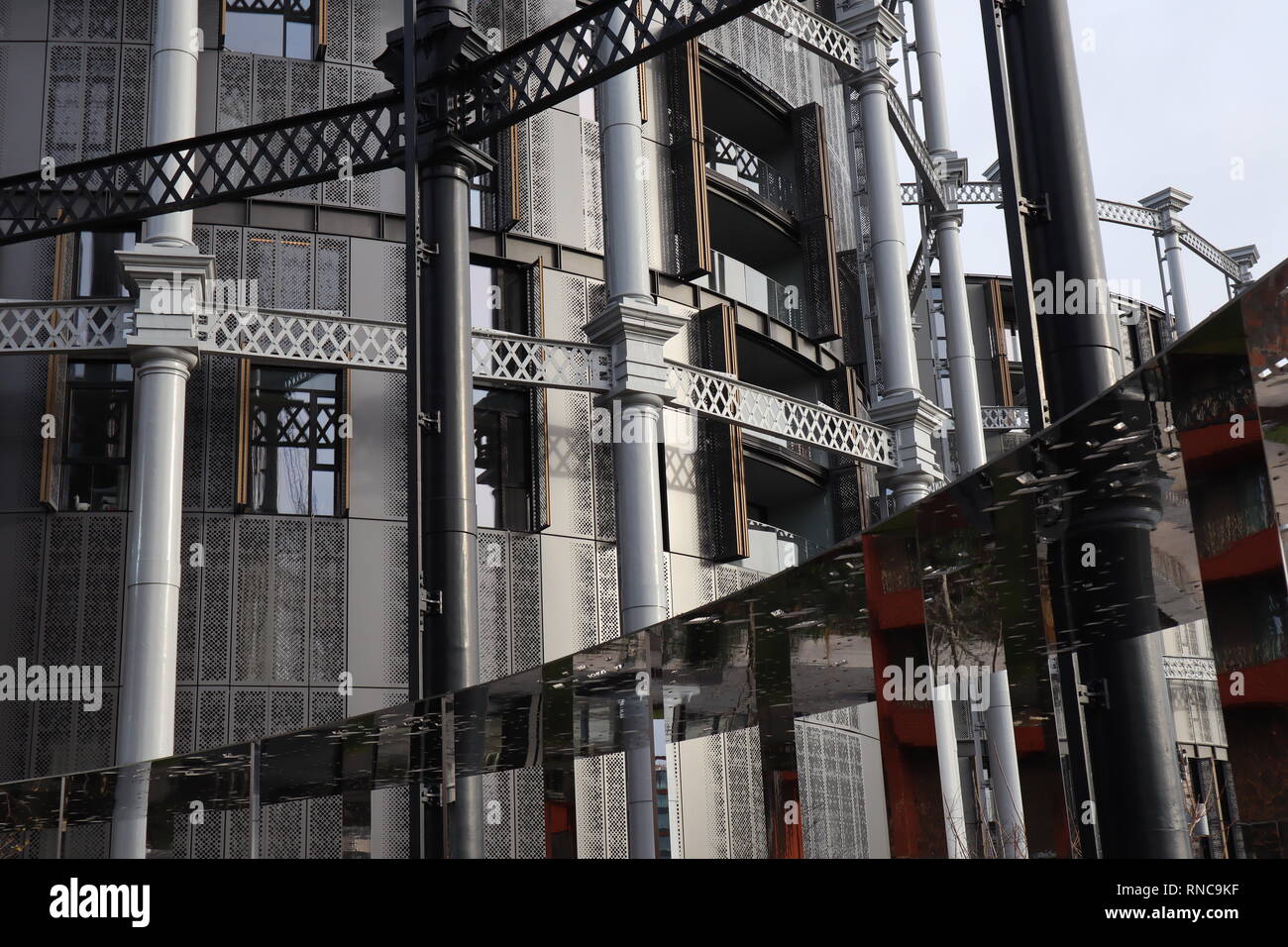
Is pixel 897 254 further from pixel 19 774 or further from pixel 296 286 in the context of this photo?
pixel 19 774

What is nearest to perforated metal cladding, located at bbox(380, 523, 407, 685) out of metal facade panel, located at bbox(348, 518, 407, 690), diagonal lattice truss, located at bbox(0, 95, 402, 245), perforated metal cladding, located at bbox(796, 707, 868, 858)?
metal facade panel, located at bbox(348, 518, 407, 690)

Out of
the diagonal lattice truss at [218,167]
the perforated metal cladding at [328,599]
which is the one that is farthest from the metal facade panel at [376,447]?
the diagonal lattice truss at [218,167]

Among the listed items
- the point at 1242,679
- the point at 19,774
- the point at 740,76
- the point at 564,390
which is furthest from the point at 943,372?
the point at 1242,679

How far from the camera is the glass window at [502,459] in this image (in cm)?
2216

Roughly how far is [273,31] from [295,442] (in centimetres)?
732

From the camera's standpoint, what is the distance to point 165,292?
18016 millimetres

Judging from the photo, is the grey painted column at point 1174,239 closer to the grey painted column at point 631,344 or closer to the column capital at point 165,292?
the grey painted column at point 631,344

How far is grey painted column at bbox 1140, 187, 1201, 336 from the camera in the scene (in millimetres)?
38625

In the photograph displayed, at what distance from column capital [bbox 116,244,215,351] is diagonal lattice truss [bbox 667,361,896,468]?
274 inches

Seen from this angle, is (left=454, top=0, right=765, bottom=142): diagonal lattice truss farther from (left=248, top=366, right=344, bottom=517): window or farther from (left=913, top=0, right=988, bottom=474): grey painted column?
(left=913, top=0, right=988, bottom=474): grey painted column

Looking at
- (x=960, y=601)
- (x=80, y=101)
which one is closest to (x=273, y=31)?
(x=80, y=101)

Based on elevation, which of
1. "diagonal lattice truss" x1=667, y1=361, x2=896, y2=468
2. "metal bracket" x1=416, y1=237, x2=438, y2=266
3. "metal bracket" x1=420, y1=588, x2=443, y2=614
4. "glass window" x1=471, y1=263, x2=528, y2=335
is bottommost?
"metal bracket" x1=420, y1=588, x2=443, y2=614

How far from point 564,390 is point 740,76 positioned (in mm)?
9832
